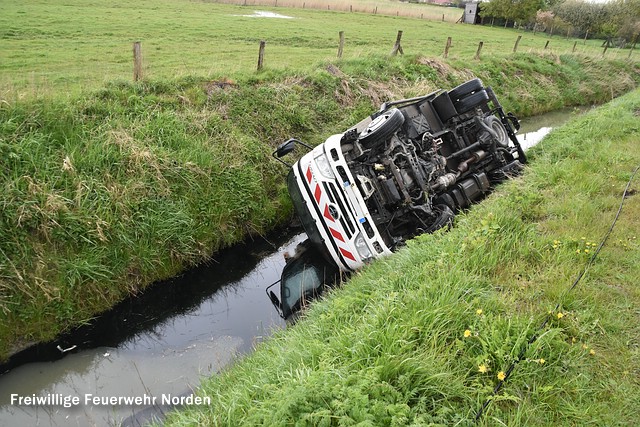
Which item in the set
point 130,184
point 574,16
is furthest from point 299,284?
point 574,16

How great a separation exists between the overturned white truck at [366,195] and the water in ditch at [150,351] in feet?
2.15

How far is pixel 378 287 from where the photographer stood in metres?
4.50

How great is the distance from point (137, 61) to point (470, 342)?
8726 millimetres

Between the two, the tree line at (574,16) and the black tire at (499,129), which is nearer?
the black tire at (499,129)

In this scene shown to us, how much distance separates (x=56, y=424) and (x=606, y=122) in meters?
11.8

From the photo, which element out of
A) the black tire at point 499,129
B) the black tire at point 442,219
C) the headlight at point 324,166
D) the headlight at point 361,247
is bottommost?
the headlight at point 361,247

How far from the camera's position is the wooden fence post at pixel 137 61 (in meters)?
9.19

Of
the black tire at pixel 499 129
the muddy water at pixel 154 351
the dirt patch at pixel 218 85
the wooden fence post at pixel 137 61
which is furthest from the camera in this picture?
the dirt patch at pixel 218 85

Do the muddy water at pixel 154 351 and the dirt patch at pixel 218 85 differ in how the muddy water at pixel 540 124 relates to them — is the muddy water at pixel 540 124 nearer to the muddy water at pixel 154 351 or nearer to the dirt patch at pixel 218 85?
the dirt patch at pixel 218 85

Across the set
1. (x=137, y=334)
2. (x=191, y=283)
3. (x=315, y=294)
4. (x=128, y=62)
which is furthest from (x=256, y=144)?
(x=128, y=62)

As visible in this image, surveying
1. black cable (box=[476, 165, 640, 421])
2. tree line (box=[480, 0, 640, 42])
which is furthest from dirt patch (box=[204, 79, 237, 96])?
tree line (box=[480, 0, 640, 42])

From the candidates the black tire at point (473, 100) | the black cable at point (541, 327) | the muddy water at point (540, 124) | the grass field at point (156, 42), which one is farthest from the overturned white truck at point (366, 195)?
the muddy water at point (540, 124)

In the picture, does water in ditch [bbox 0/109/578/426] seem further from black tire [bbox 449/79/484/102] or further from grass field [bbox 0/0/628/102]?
black tire [bbox 449/79/484/102]

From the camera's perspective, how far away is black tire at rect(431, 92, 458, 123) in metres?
8.48
